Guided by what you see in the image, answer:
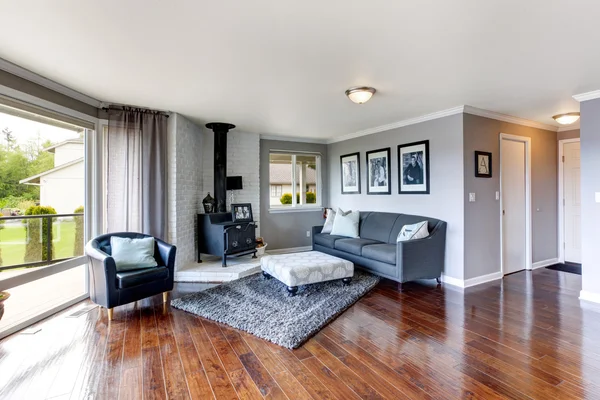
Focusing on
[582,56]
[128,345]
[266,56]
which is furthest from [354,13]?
[128,345]

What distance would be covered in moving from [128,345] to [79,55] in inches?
94.2

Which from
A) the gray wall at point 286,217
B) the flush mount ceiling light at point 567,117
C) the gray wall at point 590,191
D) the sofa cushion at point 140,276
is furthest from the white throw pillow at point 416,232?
the sofa cushion at point 140,276

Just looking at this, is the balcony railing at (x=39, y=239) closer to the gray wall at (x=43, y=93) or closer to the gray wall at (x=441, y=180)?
the gray wall at (x=43, y=93)

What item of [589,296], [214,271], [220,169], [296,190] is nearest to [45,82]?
[220,169]

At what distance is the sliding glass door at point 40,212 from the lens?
2.79 metres

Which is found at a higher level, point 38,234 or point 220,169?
point 220,169

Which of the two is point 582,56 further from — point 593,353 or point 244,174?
point 244,174

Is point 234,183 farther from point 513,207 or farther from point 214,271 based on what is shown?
point 513,207

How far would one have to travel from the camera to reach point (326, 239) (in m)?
5.20

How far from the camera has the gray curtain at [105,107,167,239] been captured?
12.5ft

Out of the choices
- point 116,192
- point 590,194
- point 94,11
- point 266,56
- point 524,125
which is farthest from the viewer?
point 524,125

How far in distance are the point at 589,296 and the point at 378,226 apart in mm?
2588

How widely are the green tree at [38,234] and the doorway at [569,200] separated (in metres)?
7.27

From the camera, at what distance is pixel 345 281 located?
400 cm
